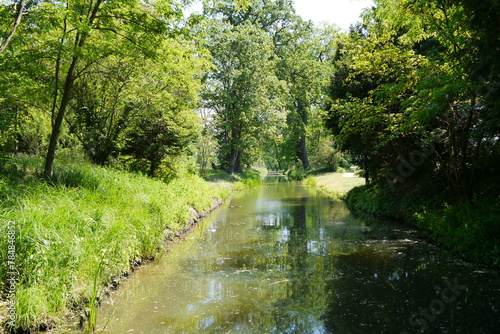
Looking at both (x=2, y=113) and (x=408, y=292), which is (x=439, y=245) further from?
(x=2, y=113)

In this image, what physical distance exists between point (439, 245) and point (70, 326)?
8.32 meters

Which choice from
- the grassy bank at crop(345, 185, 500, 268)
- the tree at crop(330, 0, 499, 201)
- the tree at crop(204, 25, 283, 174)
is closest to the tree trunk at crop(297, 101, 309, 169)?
the tree at crop(204, 25, 283, 174)

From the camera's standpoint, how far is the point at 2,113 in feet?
36.4

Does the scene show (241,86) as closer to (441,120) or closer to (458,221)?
(441,120)

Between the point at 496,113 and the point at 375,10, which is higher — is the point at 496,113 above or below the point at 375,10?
below

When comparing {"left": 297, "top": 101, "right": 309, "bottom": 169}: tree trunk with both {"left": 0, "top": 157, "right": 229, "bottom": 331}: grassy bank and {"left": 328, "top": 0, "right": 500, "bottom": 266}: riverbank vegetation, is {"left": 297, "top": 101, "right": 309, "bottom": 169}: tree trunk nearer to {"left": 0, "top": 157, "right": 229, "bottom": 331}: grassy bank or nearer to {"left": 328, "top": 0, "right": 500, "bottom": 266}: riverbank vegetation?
{"left": 328, "top": 0, "right": 500, "bottom": 266}: riverbank vegetation

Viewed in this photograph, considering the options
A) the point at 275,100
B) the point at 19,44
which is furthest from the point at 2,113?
the point at 275,100

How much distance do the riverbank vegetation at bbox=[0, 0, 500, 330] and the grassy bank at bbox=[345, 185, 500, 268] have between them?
0.04 m

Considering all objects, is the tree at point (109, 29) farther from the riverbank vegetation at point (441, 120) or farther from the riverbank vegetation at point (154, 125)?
the riverbank vegetation at point (441, 120)

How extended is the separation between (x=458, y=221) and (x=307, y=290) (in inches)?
193

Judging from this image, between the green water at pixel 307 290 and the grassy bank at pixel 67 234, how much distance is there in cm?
59

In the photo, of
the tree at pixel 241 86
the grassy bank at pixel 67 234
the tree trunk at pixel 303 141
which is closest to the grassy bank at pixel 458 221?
the grassy bank at pixel 67 234

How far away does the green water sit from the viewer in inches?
195

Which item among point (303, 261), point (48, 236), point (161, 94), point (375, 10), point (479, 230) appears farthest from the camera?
point (161, 94)
